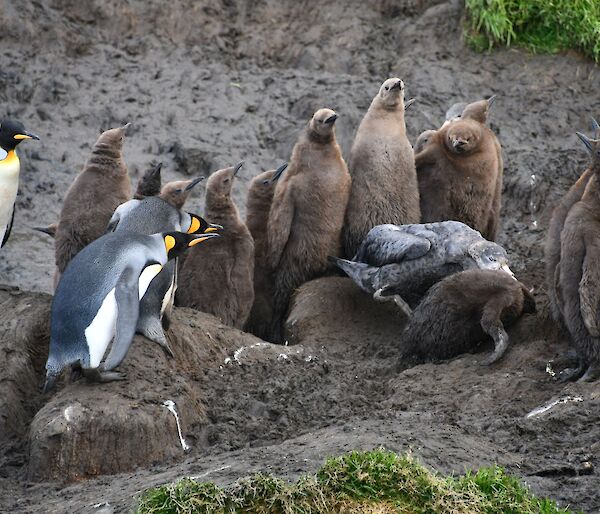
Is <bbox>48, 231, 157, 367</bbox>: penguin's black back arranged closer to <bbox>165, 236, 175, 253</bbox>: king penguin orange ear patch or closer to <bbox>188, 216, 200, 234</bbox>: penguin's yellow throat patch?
<bbox>165, 236, 175, 253</bbox>: king penguin orange ear patch

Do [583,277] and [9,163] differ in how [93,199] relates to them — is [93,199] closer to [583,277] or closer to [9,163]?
[9,163]

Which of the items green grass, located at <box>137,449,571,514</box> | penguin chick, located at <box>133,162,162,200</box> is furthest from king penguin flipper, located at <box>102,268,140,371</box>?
penguin chick, located at <box>133,162,162,200</box>

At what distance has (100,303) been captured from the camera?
26.5ft

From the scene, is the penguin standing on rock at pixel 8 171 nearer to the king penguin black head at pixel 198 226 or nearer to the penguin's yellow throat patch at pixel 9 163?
the penguin's yellow throat patch at pixel 9 163

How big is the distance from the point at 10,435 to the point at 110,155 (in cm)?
318

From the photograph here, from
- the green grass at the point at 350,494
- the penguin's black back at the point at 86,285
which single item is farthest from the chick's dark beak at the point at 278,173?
the green grass at the point at 350,494

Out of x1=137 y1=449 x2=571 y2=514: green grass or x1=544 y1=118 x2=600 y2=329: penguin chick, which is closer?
x1=137 y1=449 x2=571 y2=514: green grass

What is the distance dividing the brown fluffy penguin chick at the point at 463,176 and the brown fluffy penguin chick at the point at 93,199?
268cm

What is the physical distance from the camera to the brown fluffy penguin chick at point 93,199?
1001 cm

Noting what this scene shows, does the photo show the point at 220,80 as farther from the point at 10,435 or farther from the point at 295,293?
the point at 10,435

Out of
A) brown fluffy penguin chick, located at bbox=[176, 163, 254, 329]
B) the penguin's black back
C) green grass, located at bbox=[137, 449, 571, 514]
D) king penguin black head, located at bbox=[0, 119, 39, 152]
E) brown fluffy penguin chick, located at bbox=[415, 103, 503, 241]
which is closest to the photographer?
green grass, located at bbox=[137, 449, 571, 514]

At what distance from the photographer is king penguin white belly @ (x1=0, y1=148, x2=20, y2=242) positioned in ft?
Result: 33.5

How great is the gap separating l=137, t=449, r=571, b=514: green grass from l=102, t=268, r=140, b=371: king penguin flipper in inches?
81.1

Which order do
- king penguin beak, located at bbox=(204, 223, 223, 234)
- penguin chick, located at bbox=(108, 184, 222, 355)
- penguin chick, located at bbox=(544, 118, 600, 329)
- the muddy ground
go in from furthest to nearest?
king penguin beak, located at bbox=(204, 223, 223, 234) → penguin chick, located at bbox=(544, 118, 600, 329) → penguin chick, located at bbox=(108, 184, 222, 355) → the muddy ground
